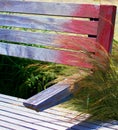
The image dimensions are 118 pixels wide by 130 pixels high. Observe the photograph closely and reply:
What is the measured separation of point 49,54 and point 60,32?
232 mm

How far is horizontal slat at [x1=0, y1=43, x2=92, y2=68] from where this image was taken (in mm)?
3365

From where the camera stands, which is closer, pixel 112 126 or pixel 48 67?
pixel 112 126

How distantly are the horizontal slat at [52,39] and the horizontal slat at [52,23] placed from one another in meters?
0.06

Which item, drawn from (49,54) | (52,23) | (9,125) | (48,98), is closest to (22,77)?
(49,54)

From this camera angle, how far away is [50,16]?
3789 mm

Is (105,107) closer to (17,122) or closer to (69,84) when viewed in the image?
(69,84)

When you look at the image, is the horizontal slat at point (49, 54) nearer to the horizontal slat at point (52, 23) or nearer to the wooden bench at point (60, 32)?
the wooden bench at point (60, 32)

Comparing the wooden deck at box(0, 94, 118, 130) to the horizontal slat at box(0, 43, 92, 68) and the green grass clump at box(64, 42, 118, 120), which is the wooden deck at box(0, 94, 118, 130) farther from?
the horizontal slat at box(0, 43, 92, 68)

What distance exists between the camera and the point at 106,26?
3.27m

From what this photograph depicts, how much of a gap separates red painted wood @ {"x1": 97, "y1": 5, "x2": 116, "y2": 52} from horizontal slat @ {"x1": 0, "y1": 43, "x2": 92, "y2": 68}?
179 millimetres

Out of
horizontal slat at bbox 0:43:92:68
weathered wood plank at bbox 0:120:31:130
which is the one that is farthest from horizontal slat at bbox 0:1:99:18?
weathered wood plank at bbox 0:120:31:130

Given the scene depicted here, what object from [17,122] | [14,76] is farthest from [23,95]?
[17,122]

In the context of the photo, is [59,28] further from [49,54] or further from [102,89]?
[102,89]

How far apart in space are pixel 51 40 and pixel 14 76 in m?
0.99
